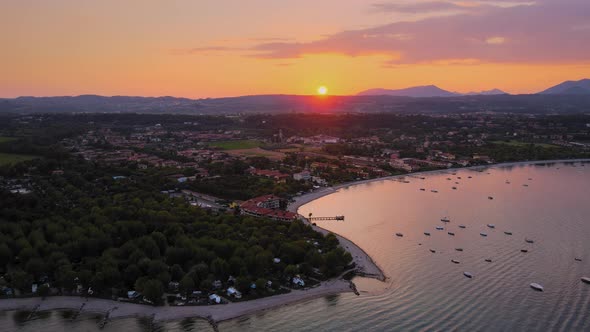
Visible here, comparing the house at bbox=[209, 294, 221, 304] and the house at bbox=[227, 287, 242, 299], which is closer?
the house at bbox=[209, 294, 221, 304]

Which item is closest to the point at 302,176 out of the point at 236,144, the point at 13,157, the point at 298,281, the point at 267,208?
the point at 267,208

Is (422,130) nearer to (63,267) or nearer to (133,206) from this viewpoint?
(133,206)

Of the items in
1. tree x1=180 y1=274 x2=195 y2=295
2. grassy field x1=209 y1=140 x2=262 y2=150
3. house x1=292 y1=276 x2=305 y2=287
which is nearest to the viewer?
tree x1=180 y1=274 x2=195 y2=295

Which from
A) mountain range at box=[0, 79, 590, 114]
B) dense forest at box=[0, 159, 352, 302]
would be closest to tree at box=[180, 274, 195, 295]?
dense forest at box=[0, 159, 352, 302]

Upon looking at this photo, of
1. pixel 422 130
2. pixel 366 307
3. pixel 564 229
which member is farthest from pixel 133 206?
pixel 422 130

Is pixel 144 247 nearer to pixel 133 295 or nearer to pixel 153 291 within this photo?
pixel 133 295

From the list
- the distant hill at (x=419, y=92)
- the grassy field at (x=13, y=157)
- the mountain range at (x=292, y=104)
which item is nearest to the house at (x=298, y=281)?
the grassy field at (x=13, y=157)

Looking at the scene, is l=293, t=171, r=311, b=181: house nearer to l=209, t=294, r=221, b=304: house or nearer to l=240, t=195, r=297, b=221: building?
l=240, t=195, r=297, b=221: building
